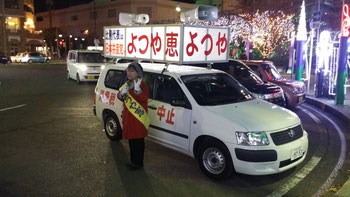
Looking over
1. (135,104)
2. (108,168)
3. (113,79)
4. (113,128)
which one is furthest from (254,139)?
(113,79)

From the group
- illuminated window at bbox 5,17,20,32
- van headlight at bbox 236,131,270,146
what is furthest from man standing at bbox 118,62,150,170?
illuminated window at bbox 5,17,20,32

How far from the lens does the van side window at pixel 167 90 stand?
17.6 ft

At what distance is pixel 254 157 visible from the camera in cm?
437

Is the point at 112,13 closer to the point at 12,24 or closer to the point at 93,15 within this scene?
the point at 93,15

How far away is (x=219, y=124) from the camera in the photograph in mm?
4605

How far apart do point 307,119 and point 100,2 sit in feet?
191

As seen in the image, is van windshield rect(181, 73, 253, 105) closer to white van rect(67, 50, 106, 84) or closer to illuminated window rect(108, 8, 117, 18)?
white van rect(67, 50, 106, 84)

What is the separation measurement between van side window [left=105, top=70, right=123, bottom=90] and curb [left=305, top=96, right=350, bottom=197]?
4.29 metres

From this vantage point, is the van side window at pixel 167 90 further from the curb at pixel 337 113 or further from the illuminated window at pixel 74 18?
the illuminated window at pixel 74 18

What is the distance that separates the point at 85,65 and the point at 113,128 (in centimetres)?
1023

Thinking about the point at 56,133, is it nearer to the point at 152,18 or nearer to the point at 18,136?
the point at 18,136

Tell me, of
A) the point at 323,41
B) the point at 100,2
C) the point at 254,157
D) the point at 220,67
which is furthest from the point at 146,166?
the point at 100,2

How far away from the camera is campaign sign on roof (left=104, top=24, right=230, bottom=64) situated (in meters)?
5.46

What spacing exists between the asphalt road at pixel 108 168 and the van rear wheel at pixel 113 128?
0.49 ft
